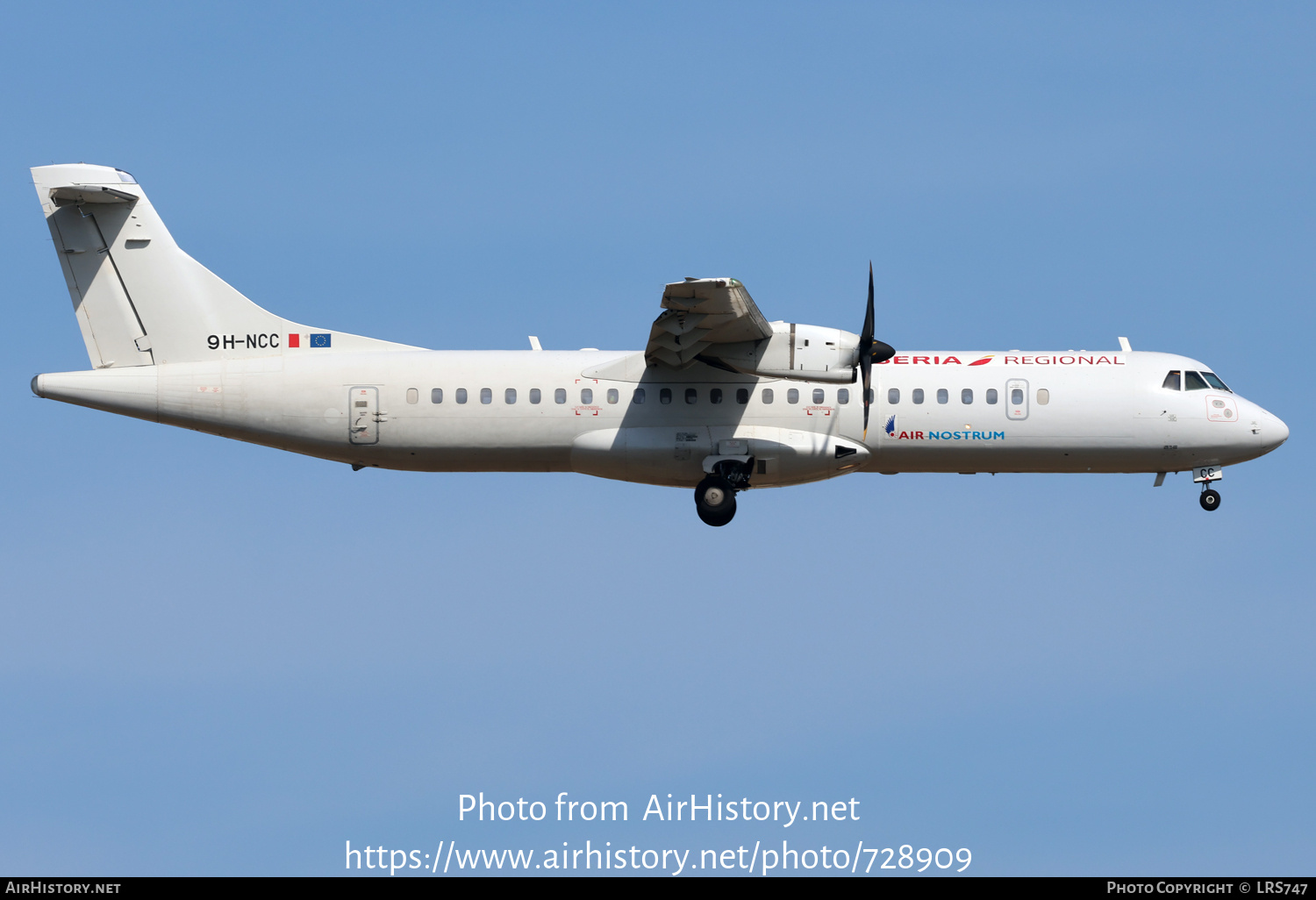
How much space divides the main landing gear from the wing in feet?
6.94

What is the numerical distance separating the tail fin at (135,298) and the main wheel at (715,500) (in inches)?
255

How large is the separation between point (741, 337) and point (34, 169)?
46.0 ft

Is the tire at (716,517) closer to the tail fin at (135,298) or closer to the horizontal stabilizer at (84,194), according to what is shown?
the tail fin at (135,298)

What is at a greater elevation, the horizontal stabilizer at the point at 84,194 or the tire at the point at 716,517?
the horizontal stabilizer at the point at 84,194

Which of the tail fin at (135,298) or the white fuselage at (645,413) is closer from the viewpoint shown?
the white fuselage at (645,413)

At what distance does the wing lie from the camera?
25.4m

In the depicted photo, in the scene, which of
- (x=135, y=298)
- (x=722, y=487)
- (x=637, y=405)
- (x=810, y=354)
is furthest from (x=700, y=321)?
(x=135, y=298)

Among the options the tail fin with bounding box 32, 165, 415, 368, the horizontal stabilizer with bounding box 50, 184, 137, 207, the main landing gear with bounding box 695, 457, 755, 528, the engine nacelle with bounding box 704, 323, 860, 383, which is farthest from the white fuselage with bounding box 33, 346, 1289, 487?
the horizontal stabilizer with bounding box 50, 184, 137, 207

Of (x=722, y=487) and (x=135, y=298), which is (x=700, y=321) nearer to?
(x=722, y=487)

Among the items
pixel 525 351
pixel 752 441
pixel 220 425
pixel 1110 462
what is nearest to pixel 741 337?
pixel 752 441

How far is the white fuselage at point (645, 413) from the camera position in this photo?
28141 millimetres

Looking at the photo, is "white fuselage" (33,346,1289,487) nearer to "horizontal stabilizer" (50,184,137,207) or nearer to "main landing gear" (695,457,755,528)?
"main landing gear" (695,457,755,528)

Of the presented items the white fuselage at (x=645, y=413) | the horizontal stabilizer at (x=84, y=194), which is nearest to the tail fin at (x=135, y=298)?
the horizontal stabilizer at (x=84, y=194)

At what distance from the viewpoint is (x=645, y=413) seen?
28.2m
